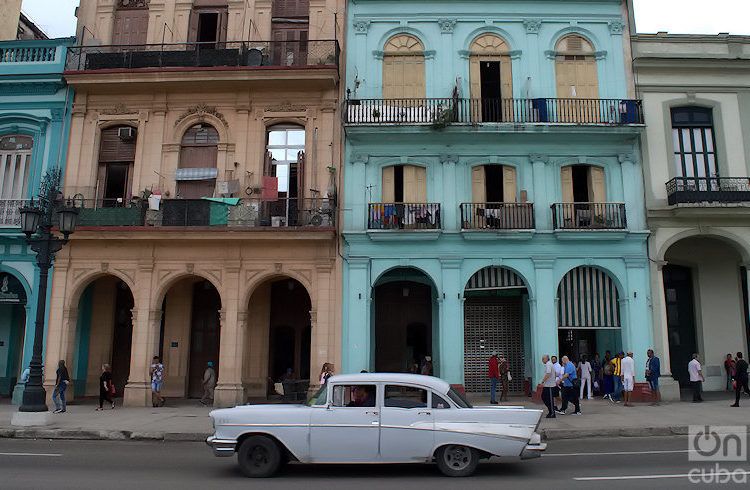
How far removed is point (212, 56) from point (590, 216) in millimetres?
13990

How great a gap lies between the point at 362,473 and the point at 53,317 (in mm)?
14691

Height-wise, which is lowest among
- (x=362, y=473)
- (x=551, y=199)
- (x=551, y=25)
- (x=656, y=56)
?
(x=362, y=473)

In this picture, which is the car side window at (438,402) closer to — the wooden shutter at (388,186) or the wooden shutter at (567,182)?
the wooden shutter at (388,186)

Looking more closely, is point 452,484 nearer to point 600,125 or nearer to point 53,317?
point 600,125

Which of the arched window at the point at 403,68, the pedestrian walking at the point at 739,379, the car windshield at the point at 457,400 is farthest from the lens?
the arched window at the point at 403,68

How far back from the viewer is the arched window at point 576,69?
20109 mm

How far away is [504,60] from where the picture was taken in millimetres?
20453

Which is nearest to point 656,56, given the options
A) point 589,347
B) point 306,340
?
point 589,347

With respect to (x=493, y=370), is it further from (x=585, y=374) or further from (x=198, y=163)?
(x=198, y=163)

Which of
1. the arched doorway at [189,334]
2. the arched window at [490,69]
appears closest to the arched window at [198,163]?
the arched doorway at [189,334]

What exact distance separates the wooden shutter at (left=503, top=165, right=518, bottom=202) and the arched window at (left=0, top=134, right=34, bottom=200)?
1659cm

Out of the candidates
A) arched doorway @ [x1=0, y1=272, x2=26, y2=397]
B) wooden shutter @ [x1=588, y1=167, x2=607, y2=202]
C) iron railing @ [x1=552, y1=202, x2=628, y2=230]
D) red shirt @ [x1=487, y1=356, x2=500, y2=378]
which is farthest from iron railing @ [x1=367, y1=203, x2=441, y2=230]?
arched doorway @ [x1=0, y1=272, x2=26, y2=397]

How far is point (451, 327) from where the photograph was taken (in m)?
18.5

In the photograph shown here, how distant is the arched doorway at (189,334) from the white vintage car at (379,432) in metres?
11.7
